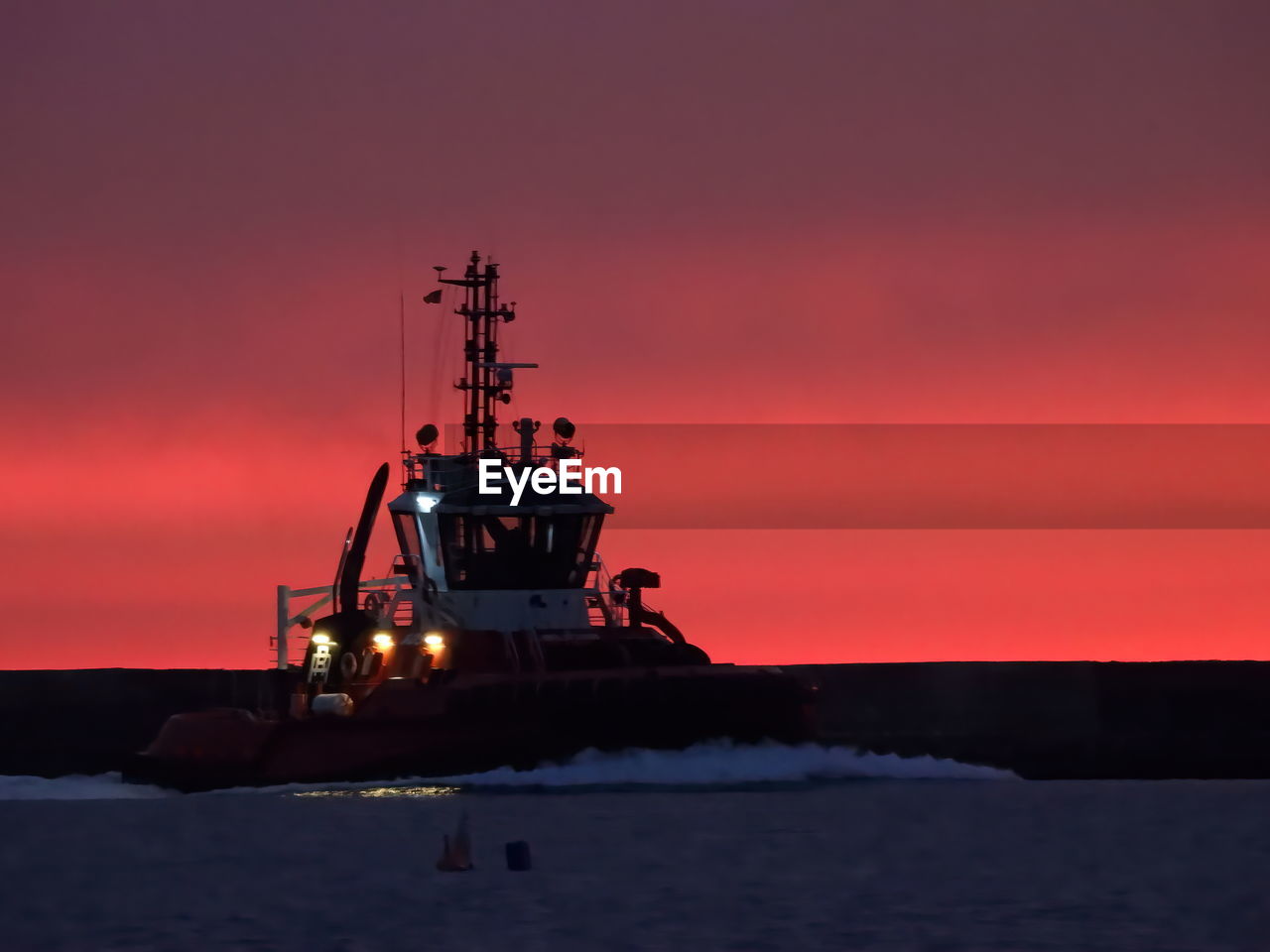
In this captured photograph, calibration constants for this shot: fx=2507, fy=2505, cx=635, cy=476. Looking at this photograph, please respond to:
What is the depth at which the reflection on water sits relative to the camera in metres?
53.8

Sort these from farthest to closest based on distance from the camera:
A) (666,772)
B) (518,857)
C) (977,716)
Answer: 1. (977,716)
2. (666,772)
3. (518,857)

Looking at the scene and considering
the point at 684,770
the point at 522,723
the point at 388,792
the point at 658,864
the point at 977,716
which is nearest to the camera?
the point at 658,864

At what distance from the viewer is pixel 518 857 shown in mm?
41281

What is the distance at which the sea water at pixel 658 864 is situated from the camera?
35.8 m

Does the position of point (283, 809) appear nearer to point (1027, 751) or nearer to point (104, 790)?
point (104, 790)

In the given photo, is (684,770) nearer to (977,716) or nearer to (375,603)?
(375,603)

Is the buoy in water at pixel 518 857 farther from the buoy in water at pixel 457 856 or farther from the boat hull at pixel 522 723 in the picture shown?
the boat hull at pixel 522 723

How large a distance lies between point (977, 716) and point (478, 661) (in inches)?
1293

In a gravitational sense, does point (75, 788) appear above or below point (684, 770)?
above

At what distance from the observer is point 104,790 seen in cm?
6312

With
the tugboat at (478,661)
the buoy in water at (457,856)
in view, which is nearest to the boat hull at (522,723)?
the tugboat at (478,661)

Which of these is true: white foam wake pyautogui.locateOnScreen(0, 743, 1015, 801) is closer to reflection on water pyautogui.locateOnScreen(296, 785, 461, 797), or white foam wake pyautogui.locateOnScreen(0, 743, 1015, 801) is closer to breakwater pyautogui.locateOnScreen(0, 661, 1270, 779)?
reflection on water pyautogui.locateOnScreen(296, 785, 461, 797)

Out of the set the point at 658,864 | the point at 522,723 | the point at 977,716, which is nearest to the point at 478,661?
the point at 522,723

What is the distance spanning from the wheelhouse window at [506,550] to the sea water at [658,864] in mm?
4967
